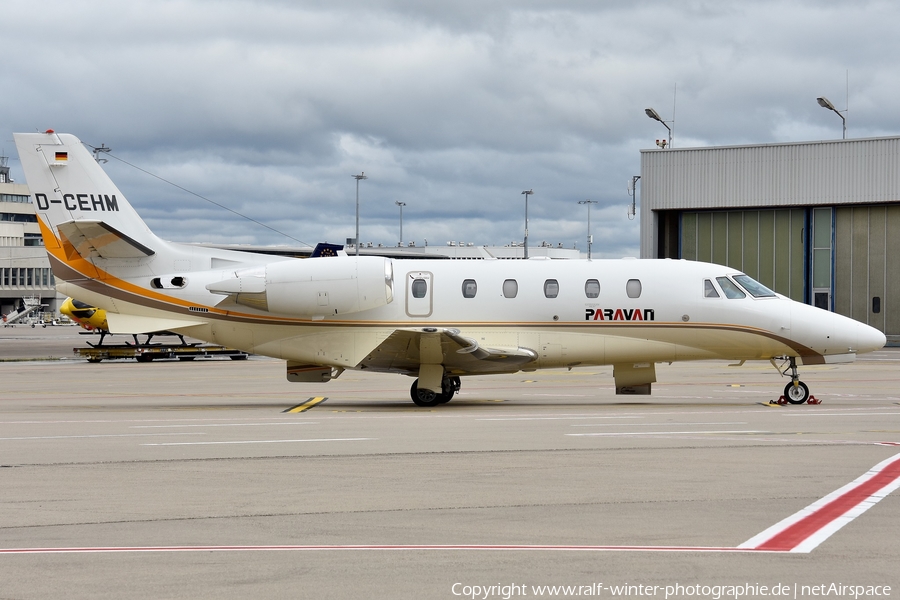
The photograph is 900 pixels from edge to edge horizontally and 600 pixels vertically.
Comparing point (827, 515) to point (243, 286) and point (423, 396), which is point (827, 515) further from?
point (243, 286)

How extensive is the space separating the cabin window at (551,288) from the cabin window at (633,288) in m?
1.55

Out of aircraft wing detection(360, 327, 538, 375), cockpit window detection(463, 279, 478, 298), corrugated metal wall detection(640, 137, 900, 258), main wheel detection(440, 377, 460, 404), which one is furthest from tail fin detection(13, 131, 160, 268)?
corrugated metal wall detection(640, 137, 900, 258)

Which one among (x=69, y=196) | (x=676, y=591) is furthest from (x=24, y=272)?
(x=676, y=591)

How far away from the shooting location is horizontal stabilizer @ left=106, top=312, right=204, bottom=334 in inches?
869

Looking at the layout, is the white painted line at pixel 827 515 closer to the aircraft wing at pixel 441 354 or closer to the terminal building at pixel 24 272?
the aircraft wing at pixel 441 354

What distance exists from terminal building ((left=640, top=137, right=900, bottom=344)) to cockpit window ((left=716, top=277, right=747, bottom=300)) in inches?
1463

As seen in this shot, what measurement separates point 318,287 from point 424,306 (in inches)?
93.3

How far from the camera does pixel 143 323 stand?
72.9 feet

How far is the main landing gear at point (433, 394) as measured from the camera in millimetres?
21719

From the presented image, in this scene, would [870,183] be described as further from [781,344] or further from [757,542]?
[757,542]

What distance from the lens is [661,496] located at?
32.2ft

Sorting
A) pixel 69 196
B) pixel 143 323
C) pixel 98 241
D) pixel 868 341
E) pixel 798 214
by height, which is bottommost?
pixel 868 341

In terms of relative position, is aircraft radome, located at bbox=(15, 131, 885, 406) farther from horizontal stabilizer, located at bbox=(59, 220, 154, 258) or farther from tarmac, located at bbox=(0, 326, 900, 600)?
tarmac, located at bbox=(0, 326, 900, 600)

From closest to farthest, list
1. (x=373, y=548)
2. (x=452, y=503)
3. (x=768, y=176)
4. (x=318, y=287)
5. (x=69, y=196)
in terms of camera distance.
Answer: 1. (x=373, y=548)
2. (x=452, y=503)
3. (x=318, y=287)
4. (x=69, y=196)
5. (x=768, y=176)
